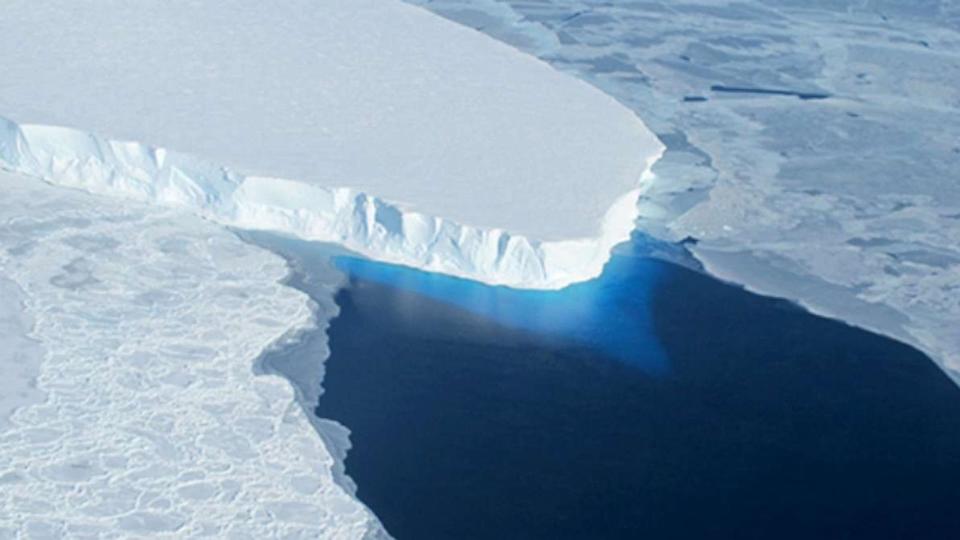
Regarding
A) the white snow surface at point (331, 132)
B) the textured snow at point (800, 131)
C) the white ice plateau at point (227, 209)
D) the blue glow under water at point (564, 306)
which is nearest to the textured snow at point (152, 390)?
the white ice plateau at point (227, 209)

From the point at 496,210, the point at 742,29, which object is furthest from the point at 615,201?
the point at 742,29

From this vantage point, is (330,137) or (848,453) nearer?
(848,453)

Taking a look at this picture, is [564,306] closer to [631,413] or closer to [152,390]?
[631,413]

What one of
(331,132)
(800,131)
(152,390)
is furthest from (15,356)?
(800,131)

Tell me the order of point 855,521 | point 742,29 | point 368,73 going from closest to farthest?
point 855,521, point 368,73, point 742,29

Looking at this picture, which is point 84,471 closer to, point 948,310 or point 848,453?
point 848,453

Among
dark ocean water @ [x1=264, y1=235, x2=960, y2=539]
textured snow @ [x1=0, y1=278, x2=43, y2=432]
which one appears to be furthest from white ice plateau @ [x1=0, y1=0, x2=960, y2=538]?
dark ocean water @ [x1=264, y1=235, x2=960, y2=539]

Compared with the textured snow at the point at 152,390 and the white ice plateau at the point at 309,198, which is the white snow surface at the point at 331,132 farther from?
the textured snow at the point at 152,390
